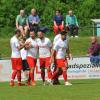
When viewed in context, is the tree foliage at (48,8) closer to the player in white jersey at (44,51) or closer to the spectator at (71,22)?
the spectator at (71,22)

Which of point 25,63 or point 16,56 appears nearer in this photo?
point 16,56

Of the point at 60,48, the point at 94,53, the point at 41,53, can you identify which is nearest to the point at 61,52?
the point at 60,48

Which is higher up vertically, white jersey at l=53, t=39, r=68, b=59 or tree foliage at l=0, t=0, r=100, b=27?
tree foliage at l=0, t=0, r=100, b=27

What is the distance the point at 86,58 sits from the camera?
29000mm

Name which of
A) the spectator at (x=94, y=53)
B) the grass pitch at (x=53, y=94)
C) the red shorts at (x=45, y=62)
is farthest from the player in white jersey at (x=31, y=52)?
the spectator at (x=94, y=53)

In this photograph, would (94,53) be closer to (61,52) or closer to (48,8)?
(61,52)

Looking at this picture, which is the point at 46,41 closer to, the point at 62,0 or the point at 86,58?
the point at 86,58

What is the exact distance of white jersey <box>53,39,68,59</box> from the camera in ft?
73.5

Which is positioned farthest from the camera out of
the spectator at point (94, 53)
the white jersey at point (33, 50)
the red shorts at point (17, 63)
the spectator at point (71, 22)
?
the spectator at point (71, 22)

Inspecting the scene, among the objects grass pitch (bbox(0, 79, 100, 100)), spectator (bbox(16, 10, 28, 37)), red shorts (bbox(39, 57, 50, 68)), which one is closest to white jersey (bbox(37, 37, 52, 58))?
red shorts (bbox(39, 57, 50, 68))

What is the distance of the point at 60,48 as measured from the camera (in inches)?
887

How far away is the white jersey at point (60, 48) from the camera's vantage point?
73.5 ft

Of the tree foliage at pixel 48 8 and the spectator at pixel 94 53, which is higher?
the tree foliage at pixel 48 8

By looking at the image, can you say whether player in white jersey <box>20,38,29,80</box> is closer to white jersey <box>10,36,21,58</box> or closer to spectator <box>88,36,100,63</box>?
white jersey <box>10,36,21,58</box>
